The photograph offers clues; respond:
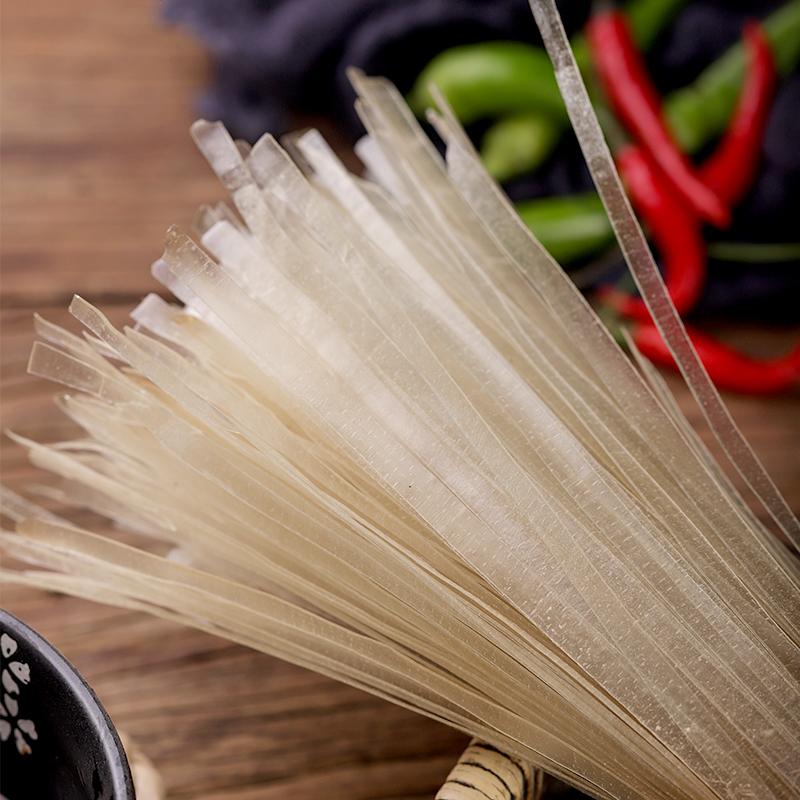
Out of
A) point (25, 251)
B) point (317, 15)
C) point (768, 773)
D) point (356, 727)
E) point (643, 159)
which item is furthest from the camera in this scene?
point (643, 159)

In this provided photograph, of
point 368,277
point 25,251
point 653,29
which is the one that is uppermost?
point 653,29

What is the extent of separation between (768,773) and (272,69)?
0.69 meters

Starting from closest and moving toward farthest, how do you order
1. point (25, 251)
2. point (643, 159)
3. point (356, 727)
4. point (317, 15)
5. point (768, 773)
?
1. point (768, 773)
2. point (356, 727)
3. point (25, 251)
4. point (317, 15)
5. point (643, 159)

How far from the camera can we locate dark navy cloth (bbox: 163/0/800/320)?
0.77 metres

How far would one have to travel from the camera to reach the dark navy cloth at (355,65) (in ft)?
2.51

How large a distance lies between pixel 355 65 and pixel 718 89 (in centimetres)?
36

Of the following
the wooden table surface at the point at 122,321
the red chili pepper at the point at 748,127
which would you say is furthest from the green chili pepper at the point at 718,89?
the wooden table surface at the point at 122,321

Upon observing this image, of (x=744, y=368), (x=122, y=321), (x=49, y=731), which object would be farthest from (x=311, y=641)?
(x=744, y=368)

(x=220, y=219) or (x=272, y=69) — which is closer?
(x=220, y=219)

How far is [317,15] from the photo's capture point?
0.77m

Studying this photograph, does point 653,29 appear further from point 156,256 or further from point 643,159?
point 156,256

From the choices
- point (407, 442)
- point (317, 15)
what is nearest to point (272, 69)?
point (317, 15)

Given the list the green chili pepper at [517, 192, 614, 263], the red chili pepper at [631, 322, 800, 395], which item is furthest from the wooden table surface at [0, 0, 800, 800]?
the green chili pepper at [517, 192, 614, 263]

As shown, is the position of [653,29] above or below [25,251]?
above
